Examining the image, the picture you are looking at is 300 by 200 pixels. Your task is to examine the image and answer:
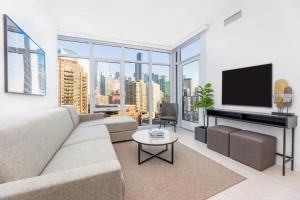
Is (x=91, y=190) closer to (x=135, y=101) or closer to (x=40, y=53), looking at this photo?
(x=40, y=53)

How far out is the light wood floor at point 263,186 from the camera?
1538 millimetres

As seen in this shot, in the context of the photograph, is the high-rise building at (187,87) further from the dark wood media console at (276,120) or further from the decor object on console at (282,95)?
the decor object on console at (282,95)

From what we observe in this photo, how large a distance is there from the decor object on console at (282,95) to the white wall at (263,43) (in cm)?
8

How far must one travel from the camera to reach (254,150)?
2076 mm

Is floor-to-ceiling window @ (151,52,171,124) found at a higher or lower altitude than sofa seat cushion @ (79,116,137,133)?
higher

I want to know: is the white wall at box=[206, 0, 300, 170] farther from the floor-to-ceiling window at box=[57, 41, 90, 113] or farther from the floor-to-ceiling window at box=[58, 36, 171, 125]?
the floor-to-ceiling window at box=[57, 41, 90, 113]

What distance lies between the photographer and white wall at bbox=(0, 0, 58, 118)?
1.49 metres

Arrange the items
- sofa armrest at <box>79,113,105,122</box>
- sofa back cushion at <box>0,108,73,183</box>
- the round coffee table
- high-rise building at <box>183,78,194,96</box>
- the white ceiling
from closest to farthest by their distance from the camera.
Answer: sofa back cushion at <box>0,108,73,183</box>, the round coffee table, the white ceiling, sofa armrest at <box>79,113,105,122</box>, high-rise building at <box>183,78,194,96</box>

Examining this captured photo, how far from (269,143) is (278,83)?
0.93 meters

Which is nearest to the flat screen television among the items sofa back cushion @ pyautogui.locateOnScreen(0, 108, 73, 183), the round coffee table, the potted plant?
the potted plant

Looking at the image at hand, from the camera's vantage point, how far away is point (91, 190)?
2.97 feet

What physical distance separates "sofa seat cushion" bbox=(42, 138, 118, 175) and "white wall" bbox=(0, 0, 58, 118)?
2.36 ft

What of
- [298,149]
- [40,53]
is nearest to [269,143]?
[298,149]

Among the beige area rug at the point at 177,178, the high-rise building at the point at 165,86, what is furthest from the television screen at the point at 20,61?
the high-rise building at the point at 165,86
